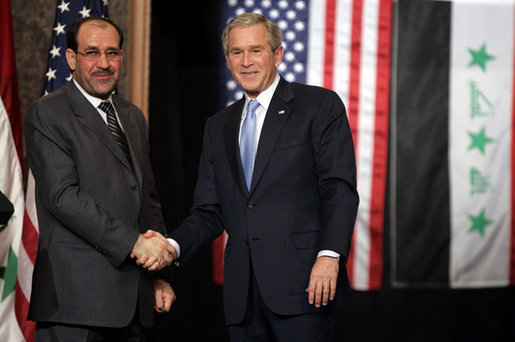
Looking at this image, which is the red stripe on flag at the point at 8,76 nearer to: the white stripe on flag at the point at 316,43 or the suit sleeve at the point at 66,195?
the suit sleeve at the point at 66,195

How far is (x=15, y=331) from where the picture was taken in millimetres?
3104

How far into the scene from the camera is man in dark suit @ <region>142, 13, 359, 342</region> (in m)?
2.16

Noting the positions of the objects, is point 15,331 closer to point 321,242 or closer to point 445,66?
point 321,242

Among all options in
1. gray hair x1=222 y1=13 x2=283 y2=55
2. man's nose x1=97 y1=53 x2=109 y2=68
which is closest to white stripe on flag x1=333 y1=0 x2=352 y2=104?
gray hair x1=222 y1=13 x2=283 y2=55

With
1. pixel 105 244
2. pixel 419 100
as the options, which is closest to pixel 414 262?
pixel 419 100

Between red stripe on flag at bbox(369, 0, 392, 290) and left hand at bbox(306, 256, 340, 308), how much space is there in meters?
2.35

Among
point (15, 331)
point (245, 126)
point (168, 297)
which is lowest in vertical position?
point (15, 331)

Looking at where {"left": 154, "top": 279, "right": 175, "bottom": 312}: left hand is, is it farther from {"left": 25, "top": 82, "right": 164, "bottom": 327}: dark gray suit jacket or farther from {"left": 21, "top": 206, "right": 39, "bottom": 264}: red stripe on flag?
{"left": 21, "top": 206, "right": 39, "bottom": 264}: red stripe on flag

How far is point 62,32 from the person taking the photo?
3375 millimetres

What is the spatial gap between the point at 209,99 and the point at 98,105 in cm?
208

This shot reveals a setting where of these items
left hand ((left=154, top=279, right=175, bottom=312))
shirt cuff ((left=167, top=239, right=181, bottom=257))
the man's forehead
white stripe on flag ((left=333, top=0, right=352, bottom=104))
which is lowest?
left hand ((left=154, top=279, right=175, bottom=312))

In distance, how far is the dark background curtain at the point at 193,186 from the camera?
434cm

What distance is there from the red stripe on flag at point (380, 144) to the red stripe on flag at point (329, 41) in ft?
1.04

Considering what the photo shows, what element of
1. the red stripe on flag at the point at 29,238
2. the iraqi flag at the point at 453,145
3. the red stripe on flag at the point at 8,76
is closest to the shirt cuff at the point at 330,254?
the red stripe on flag at the point at 29,238
